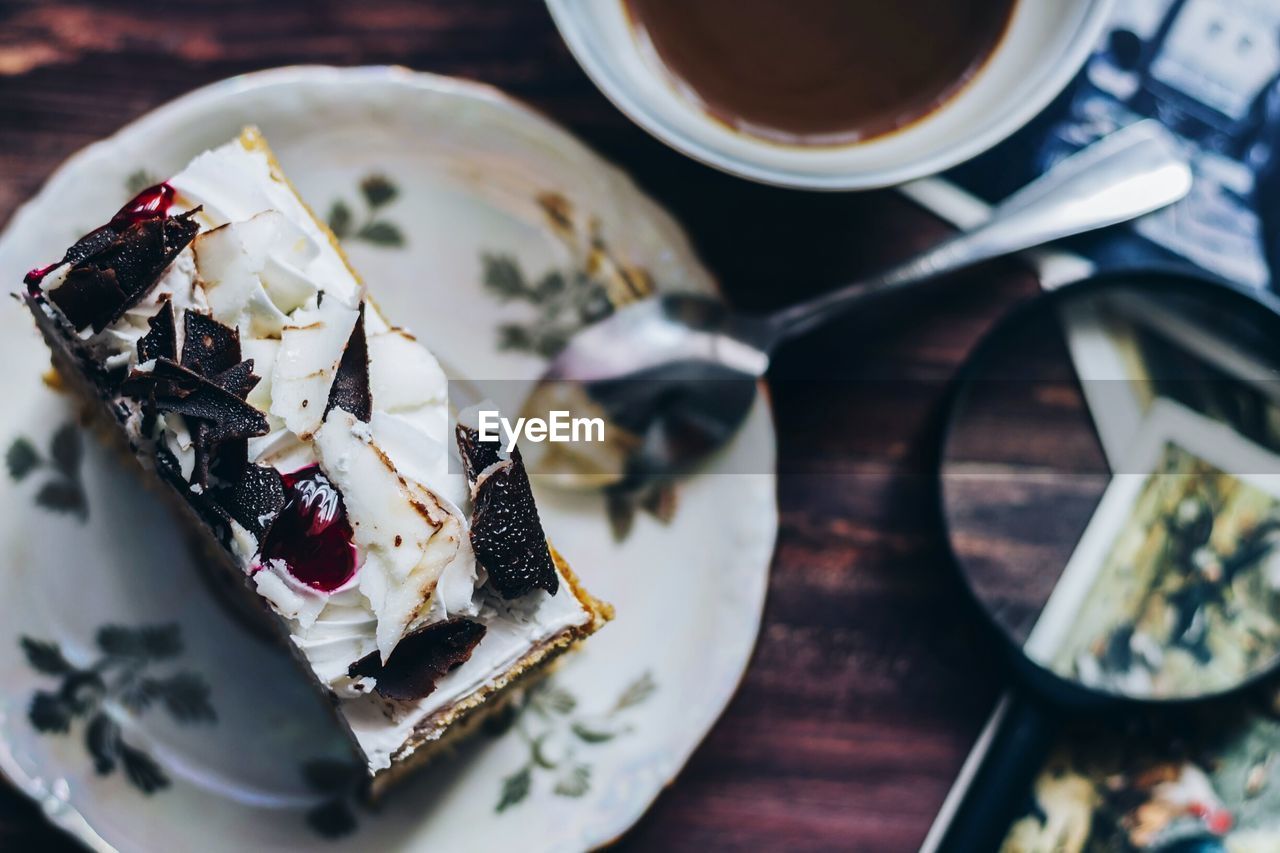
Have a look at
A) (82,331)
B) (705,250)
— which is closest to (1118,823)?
(705,250)

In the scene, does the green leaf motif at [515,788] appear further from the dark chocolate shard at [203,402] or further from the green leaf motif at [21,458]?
the green leaf motif at [21,458]

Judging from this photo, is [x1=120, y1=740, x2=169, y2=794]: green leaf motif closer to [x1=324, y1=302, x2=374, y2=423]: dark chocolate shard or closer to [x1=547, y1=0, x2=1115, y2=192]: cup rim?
[x1=324, y1=302, x2=374, y2=423]: dark chocolate shard

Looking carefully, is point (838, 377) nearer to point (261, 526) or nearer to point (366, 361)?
point (366, 361)

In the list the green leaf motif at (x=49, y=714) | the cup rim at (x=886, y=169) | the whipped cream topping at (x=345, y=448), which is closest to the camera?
the whipped cream topping at (x=345, y=448)

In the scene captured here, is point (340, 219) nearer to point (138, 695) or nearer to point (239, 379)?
point (239, 379)

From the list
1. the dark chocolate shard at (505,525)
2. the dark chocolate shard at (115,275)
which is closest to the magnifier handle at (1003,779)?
the dark chocolate shard at (505,525)

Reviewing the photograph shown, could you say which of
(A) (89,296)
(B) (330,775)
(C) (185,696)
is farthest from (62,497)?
(B) (330,775)
